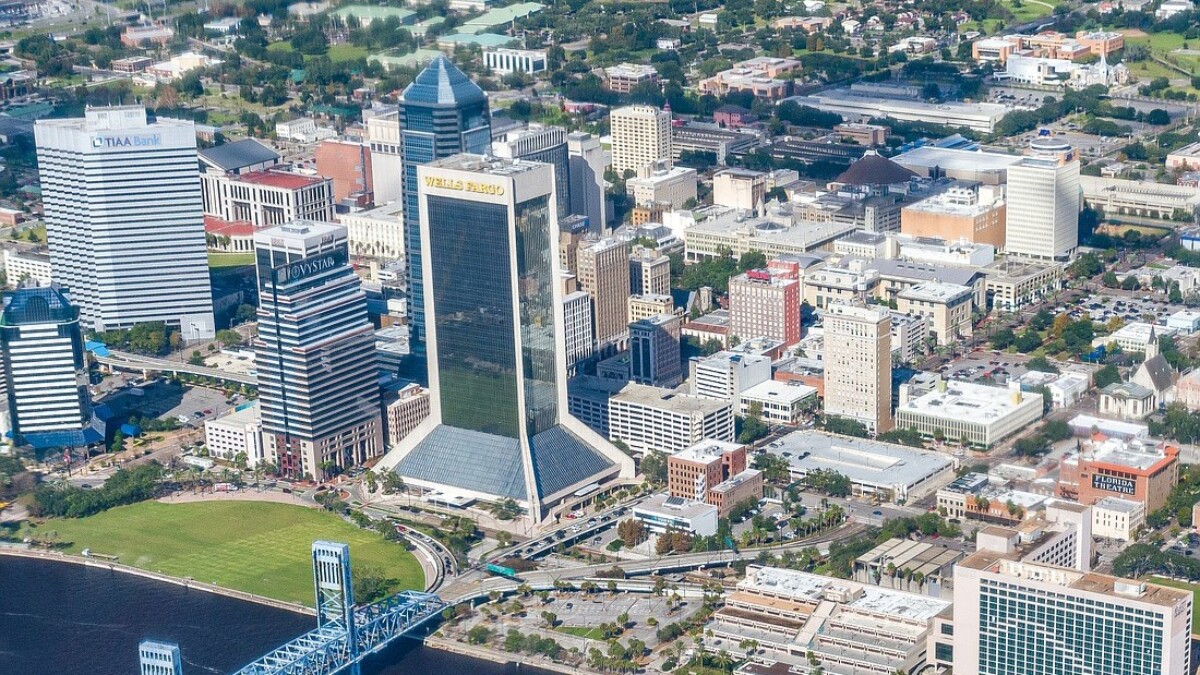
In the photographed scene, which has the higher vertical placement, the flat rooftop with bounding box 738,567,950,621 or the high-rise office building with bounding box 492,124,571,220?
the high-rise office building with bounding box 492,124,571,220

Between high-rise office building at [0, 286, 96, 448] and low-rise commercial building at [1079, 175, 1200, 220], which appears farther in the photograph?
low-rise commercial building at [1079, 175, 1200, 220]

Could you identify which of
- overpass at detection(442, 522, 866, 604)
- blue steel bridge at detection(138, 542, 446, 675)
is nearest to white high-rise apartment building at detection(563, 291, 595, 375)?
overpass at detection(442, 522, 866, 604)

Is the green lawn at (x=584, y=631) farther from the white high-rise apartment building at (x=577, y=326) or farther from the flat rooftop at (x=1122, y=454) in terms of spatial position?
the white high-rise apartment building at (x=577, y=326)

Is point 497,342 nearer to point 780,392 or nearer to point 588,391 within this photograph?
point 588,391

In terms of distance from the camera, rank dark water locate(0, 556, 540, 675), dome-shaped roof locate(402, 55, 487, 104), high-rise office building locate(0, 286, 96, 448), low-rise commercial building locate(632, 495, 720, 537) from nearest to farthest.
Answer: dark water locate(0, 556, 540, 675) → low-rise commercial building locate(632, 495, 720, 537) → high-rise office building locate(0, 286, 96, 448) → dome-shaped roof locate(402, 55, 487, 104)

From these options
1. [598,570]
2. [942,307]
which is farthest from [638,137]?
[598,570]

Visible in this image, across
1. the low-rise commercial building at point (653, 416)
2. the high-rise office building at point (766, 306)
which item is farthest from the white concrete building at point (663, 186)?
the low-rise commercial building at point (653, 416)

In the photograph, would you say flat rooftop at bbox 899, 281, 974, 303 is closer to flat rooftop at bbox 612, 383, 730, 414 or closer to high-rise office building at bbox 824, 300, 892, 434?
high-rise office building at bbox 824, 300, 892, 434
